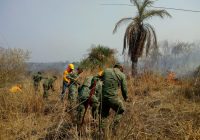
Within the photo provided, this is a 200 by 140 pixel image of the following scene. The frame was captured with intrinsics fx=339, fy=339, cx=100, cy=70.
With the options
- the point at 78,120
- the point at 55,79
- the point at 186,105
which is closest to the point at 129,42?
the point at 55,79

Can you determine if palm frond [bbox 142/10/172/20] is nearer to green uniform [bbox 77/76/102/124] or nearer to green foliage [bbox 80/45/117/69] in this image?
green foliage [bbox 80/45/117/69]

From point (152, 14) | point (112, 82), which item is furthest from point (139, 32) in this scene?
point (112, 82)

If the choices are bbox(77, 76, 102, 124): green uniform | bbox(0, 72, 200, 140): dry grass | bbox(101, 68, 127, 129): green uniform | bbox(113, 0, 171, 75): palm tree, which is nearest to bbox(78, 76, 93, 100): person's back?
bbox(77, 76, 102, 124): green uniform

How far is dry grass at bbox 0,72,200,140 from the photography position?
492cm

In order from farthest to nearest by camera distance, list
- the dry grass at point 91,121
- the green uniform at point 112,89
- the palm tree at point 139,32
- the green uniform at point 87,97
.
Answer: the palm tree at point 139,32 → the green uniform at point 112,89 → the green uniform at point 87,97 → the dry grass at point 91,121

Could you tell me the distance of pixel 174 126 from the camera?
6.05m

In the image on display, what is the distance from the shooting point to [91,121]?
6543mm

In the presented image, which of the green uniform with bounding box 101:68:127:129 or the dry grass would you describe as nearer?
the dry grass

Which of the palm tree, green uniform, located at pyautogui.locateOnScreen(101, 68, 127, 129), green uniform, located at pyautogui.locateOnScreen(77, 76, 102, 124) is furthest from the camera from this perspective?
the palm tree

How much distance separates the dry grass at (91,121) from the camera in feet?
16.1

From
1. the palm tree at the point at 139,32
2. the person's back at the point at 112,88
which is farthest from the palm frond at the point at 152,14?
the person's back at the point at 112,88

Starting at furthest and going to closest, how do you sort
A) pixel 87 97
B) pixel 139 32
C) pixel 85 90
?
pixel 139 32
pixel 85 90
pixel 87 97

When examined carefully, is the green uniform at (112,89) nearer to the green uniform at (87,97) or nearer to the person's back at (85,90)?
the green uniform at (87,97)

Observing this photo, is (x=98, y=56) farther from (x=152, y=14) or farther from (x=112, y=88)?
(x=112, y=88)
